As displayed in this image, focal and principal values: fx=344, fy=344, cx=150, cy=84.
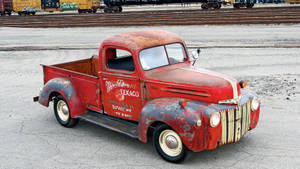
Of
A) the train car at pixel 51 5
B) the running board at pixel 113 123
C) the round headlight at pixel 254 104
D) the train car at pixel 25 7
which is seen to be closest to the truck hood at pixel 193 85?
the round headlight at pixel 254 104

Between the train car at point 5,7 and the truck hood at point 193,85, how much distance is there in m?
53.7

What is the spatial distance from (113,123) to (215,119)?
Answer: 2.10 meters

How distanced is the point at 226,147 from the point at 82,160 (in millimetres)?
2475

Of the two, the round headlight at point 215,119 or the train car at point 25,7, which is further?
the train car at point 25,7

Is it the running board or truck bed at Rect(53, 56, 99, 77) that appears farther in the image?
truck bed at Rect(53, 56, 99, 77)

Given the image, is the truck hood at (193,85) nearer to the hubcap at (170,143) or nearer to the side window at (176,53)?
the side window at (176,53)

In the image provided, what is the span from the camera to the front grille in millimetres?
5215

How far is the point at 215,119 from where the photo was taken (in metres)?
5.05

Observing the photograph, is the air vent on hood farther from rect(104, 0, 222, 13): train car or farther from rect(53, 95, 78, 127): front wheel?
rect(104, 0, 222, 13): train car

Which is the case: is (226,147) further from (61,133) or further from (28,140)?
(28,140)

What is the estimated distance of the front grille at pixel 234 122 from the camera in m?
5.21

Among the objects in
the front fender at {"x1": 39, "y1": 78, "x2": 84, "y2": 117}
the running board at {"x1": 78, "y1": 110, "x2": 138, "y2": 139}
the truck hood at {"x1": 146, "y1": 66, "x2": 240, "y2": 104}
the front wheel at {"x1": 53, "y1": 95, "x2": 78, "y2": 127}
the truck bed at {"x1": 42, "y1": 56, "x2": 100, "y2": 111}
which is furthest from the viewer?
the front wheel at {"x1": 53, "y1": 95, "x2": 78, "y2": 127}

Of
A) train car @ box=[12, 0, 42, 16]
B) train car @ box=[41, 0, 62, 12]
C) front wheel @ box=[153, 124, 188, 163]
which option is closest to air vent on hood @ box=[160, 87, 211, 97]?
front wheel @ box=[153, 124, 188, 163]

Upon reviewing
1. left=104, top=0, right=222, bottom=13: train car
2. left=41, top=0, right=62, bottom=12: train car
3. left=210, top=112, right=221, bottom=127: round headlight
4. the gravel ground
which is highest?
left=41, top=0, right=62, bottom=12: train car
